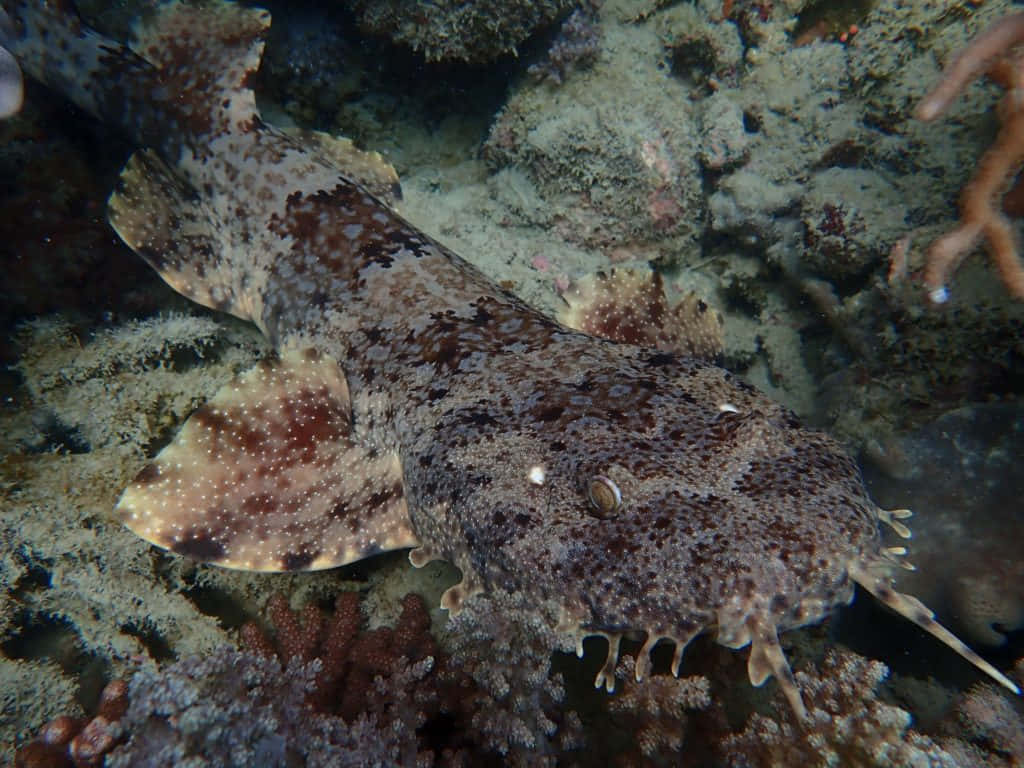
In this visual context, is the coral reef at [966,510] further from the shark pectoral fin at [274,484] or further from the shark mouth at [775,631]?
the shark pectoral fin at [274,484]

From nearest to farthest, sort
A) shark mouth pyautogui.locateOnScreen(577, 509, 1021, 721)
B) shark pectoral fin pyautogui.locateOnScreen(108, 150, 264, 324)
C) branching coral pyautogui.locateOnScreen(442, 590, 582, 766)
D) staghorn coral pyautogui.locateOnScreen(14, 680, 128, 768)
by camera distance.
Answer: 1. shark mouth pyautogui.locateOnScreen(577, 509, 1021, 721)
2. branching coral pyautogui.locateOnScreen(442, 590, 582, 766)
3. staghorn coral pyautogui.locateOnScreen(14, 680, 128, 768)
4. shark pectoral fin pyautogui.locateOnScreen(108, 150, 264, 324)

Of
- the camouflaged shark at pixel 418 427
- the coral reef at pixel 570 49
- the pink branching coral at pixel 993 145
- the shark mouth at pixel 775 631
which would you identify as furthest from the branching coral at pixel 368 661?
the coral reef at pixel 570 49

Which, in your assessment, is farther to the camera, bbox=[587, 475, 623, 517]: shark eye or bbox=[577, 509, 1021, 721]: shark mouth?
bbox=[587, 475, 623, 517]: shark eye

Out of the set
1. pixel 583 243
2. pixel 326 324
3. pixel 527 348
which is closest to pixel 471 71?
pixel 583 243

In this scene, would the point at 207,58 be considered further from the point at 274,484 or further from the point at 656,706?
the point at 656,706

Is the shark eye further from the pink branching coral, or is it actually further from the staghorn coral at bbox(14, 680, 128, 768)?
the pink branching coral

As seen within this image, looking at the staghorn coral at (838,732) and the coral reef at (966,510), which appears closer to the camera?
the staghorn coral at (838,732)

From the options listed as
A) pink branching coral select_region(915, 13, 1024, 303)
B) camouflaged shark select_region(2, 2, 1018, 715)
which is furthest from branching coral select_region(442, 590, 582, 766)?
pink branching coral select_region(915, 13, 1024, 303)
